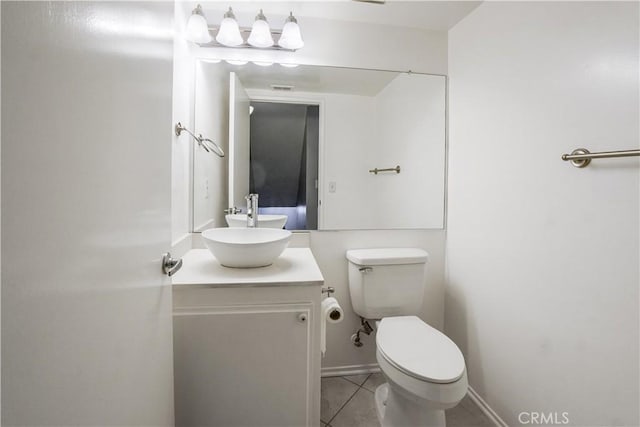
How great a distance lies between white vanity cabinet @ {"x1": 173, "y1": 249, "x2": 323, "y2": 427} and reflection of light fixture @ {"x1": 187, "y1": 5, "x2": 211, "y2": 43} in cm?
114

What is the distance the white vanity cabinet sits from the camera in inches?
41.8

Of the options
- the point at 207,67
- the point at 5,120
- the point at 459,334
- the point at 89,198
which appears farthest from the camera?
the point at 459,334

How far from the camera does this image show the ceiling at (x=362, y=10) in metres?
1.49

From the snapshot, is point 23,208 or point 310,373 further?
point 310,373

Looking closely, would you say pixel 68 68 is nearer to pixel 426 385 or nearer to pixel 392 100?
pixel 426 385

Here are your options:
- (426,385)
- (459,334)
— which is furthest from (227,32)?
(459,334)

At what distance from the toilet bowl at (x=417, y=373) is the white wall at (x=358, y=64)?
0.37 metres

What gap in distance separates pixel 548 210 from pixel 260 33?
4.98 ft

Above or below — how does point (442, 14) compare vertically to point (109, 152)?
above

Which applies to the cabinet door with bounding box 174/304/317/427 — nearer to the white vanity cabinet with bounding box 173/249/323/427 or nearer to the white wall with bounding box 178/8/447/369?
the white vanity cabinet with bounding box 173/249/323/427

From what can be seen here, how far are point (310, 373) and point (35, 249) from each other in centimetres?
98

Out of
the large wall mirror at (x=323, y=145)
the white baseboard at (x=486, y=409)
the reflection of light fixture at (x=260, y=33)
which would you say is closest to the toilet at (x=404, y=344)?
the large wall mirror at (x=323, y=145)

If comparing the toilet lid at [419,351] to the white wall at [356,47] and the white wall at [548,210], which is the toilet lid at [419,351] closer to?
the white wall at [548,210]

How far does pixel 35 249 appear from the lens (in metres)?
0.38
